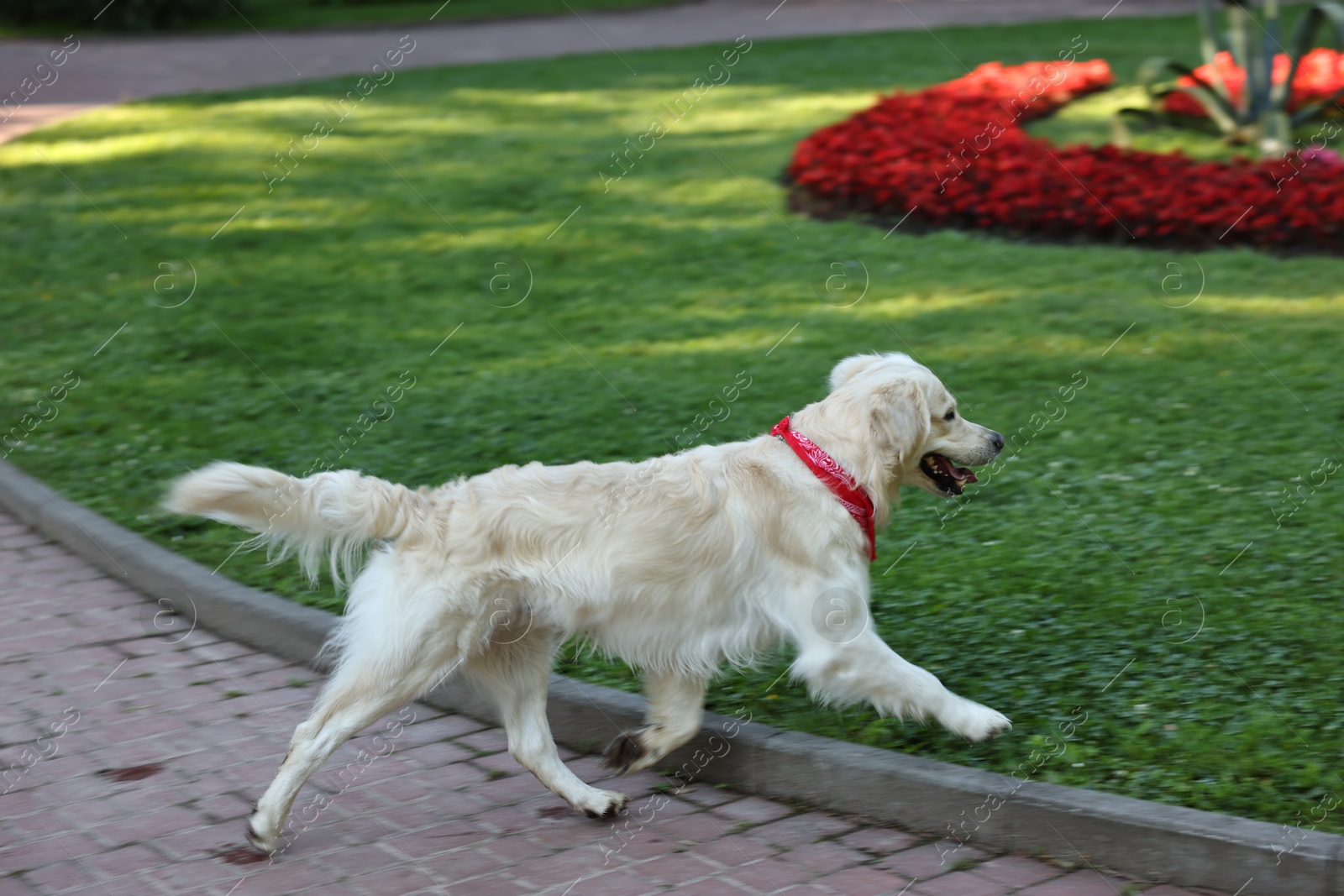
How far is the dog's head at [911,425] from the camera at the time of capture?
4.97 m

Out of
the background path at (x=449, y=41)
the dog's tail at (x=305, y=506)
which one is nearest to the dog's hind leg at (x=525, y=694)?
the dog's tail at (x=305, y=506)

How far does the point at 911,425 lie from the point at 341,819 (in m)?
2.56

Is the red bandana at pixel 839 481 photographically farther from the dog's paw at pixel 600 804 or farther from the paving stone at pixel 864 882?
the dog's paw at pixel 600 804

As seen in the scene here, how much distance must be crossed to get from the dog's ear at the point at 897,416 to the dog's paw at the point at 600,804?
5.27 feet

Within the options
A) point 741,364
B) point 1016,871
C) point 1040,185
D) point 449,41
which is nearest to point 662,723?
point 1016,871

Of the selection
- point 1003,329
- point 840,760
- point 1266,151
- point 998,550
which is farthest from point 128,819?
point 1266,151

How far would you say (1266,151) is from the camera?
13.1m

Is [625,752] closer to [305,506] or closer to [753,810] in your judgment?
[753,810]

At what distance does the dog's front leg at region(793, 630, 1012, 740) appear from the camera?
479 centimetres

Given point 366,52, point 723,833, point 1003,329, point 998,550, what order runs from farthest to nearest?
point 366,52 < point 1003,329 < point 998,550 < point 723,833

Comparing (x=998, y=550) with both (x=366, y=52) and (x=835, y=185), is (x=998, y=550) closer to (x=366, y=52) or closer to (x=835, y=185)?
(x=835, y=185)

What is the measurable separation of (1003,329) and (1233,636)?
180 inches

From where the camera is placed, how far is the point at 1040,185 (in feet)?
40.2

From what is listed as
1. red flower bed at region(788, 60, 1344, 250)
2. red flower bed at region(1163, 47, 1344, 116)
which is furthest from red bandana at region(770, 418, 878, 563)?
red flower bed at region(1163, 47, 1344, 116)
